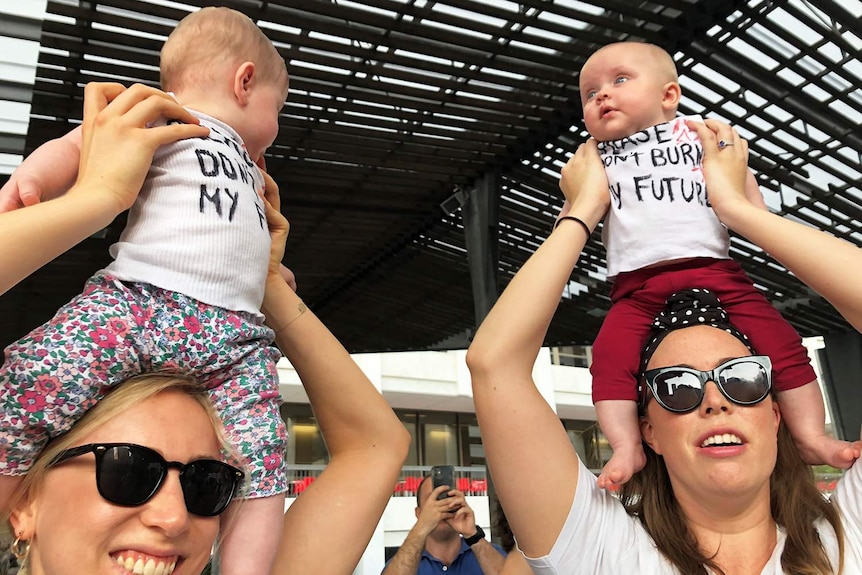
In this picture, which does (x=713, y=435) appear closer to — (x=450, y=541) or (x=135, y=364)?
(x=135, y=364)

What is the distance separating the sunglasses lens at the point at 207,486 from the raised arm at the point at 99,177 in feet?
1.42

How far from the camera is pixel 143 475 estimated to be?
1.23 m

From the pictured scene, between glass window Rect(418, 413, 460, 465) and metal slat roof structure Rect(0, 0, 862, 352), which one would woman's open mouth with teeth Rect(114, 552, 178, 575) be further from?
glass window Rect(418, 413, 460, 465)

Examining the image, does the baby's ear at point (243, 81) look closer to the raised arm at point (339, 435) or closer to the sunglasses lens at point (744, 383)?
the raised arm at point (339, 435)

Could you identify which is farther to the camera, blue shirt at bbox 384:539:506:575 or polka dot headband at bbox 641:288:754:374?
blue shirt at bbox 384:539:506:575

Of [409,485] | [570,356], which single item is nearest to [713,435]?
[409,485]

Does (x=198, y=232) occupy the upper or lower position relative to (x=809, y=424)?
upper

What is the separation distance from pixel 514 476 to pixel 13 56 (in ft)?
13.7

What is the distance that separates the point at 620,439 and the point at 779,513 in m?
0.43

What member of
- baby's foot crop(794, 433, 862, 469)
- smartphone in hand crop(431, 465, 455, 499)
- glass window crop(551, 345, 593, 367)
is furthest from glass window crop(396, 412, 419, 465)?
baby's foot crop(794, 433, 862, 469)

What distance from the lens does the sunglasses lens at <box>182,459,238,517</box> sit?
50.9 inches

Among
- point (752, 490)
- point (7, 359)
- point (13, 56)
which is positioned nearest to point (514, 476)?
point (752, 490)

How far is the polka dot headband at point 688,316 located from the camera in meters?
1.98

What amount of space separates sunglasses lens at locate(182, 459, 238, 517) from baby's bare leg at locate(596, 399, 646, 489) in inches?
35.9
